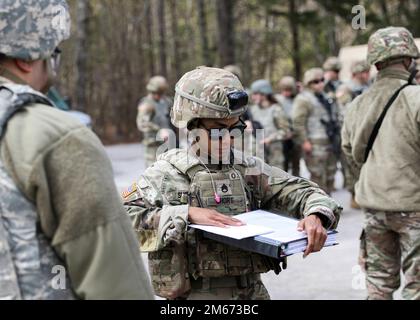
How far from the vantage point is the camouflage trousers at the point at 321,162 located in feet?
36.4

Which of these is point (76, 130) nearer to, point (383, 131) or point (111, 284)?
point (111, 284)

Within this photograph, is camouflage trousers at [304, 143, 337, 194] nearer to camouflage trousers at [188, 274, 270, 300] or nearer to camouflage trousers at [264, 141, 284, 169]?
camouflage trousers at [264, 141, 284, 169]

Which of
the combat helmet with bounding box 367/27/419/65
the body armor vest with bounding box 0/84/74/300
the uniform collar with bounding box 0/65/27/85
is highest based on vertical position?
the uniform collar with bounding box 0/65/27/85

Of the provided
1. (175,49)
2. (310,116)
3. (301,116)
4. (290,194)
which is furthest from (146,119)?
(175,49)

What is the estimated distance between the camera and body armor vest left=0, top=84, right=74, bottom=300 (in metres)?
1.96

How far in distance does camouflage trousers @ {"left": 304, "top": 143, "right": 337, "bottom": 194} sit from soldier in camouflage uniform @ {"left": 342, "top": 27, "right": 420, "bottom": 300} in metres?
5.77

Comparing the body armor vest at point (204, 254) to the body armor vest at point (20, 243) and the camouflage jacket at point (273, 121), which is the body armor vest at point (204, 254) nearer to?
the body armor vest at point (20, 243)

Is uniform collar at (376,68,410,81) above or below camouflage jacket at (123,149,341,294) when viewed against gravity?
above

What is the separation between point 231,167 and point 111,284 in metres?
1.52

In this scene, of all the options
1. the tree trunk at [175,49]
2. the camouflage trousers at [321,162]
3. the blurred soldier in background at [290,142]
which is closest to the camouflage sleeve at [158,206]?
the camouflage trousers at [321,162]

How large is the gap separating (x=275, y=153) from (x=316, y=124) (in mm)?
965

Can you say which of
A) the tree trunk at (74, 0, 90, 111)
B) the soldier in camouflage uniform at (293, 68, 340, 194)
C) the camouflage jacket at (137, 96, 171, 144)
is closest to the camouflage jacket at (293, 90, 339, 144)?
the soldier in camouflage uniform at (293, 68, 340, 194)

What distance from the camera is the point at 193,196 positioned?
3293 mm

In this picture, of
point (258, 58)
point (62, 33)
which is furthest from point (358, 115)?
point (258, 58)
